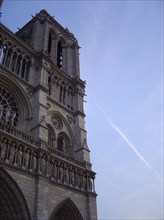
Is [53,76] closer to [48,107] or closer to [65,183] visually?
[48,107]

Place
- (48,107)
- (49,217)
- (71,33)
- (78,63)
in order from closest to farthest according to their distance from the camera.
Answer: (49,217), (48,107), (78,63), (71,33)

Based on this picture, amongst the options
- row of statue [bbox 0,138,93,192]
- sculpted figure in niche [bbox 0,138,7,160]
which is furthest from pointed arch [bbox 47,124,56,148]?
sculpted figure in niche [bbox 0,138,7,160]

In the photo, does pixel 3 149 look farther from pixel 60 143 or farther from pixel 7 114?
pixel 60 143

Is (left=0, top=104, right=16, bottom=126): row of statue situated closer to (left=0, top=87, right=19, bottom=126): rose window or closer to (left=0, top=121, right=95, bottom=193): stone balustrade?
(left=0, top=87, right=19, bottom=126): rose window

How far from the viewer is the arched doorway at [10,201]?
13273mm

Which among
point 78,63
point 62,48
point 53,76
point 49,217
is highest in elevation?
point 62,48

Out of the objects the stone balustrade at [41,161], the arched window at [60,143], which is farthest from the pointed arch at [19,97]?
the arched window at [60,143]

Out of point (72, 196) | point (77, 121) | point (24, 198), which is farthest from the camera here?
point (77, 121)

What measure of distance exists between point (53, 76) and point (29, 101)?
4805 millimetres

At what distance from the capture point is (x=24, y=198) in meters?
13.5

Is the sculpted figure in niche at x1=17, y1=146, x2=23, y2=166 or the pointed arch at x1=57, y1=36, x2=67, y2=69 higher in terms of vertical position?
the pointed arch at x1=57, y1=36, x2=67, y2=69

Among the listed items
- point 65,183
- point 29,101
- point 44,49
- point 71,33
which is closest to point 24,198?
point 65,183

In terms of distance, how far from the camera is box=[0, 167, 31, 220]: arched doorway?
43.5 feet

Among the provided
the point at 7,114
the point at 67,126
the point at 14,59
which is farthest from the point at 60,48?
the point at 7,114
